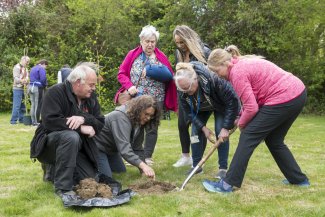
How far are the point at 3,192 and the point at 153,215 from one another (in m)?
1.76

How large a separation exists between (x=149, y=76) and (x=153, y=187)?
1640mm

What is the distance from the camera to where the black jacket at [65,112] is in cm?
425

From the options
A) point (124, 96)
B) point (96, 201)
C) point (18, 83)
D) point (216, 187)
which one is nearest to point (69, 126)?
point (96, 201)

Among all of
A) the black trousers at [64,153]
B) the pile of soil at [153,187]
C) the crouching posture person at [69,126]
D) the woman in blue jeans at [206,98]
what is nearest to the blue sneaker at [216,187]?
the pile of soil at [153,187]

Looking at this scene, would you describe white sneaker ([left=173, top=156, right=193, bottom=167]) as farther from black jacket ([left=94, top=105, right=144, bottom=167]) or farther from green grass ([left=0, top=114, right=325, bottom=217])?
black jacket ([left=94, top=105, right=144, bottom=167])

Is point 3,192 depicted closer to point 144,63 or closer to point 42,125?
point 42,125

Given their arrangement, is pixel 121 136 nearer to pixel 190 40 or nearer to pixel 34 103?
pixel 190 40

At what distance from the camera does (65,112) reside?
14.4 ft

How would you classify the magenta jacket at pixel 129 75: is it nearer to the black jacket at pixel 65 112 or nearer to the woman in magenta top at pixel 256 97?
the black jacket at pixel 65 112

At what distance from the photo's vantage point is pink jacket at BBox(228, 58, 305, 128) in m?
4.17

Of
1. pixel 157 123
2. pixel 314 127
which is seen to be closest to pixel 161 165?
pixel 157 123

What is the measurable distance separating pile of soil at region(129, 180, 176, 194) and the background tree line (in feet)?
33.0

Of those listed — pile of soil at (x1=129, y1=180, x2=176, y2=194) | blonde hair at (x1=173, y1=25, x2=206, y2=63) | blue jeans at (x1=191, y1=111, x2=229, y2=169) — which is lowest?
pile of soil at (x1=129, y1=180, x2=176, y2=194)

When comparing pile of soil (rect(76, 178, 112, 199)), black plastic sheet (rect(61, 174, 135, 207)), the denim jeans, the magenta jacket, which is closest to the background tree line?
the denim jeans
